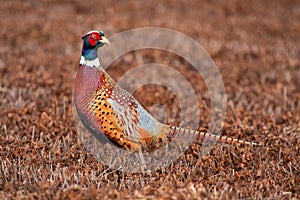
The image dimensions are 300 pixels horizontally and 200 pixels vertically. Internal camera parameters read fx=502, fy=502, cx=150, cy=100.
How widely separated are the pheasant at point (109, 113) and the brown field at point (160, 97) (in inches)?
12.3

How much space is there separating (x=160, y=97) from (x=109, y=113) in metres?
2.75

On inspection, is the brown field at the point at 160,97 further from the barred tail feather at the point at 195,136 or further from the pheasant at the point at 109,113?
the pheasant at the point at 109,113

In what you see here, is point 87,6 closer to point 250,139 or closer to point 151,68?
point 151,68

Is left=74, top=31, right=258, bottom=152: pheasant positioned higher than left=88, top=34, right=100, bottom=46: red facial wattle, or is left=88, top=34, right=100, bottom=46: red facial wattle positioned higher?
left=88, top=34, right=100, bottom=46: red facial wattle

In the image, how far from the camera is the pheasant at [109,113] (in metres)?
4.93

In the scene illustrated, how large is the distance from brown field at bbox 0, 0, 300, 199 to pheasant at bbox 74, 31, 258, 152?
0.31 metres

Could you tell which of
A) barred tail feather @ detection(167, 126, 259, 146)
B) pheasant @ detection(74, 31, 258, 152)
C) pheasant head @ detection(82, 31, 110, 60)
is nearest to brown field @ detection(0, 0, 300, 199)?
barred tail feather @ detection(167, 126, 259, 146)

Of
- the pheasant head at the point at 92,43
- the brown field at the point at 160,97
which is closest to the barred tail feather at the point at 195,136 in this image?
the brown field at the point at 160,97

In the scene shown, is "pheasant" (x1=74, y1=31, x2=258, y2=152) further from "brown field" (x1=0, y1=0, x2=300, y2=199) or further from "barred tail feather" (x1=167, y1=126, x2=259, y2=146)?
"brown field" (x1=0, y1=0, x2=300, y2=199)

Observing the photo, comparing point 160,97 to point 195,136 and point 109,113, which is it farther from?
point 109,113

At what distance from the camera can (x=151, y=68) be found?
30.8 feet

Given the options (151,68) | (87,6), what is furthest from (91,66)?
(87,6)

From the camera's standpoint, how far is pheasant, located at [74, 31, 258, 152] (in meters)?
4.93

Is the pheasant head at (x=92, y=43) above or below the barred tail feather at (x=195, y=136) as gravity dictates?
above
